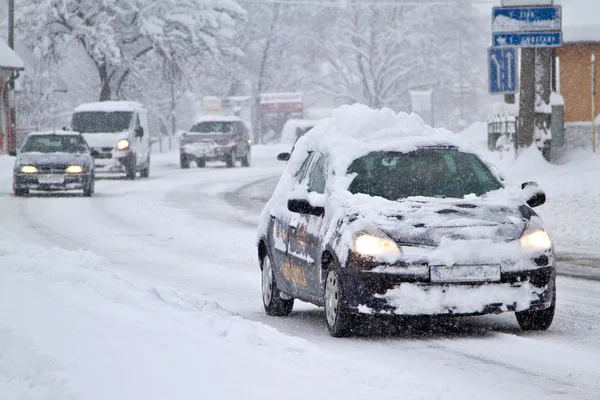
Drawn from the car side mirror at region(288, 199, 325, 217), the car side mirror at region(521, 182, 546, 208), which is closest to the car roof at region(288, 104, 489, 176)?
the car side mirror at region(288, 199, 325, 217)

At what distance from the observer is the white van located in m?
37.4

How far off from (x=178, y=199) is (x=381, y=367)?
71.4ft

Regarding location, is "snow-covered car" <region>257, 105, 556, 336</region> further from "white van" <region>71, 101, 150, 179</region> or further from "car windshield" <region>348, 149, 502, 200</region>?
"white van" <region>71, 101, 150, 179</region>

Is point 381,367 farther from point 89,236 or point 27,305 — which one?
point 89,236

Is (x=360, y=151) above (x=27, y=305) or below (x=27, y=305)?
above

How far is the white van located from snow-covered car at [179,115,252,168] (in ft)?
21.5

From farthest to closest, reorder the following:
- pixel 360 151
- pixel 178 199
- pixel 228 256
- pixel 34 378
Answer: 1. pixel 178 199
2. pixel 228 256
3. pixel 360 151
4. pixel 34 378

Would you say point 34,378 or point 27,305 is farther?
point 27,305

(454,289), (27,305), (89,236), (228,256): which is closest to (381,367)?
(454,289)

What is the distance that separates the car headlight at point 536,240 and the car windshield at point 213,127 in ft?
124

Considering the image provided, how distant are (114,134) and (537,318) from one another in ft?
96.7

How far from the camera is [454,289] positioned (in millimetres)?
8734

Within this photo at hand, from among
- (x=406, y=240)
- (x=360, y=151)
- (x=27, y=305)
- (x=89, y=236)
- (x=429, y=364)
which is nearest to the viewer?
(x=429, y=364)

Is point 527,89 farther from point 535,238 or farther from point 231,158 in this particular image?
point 231,158
